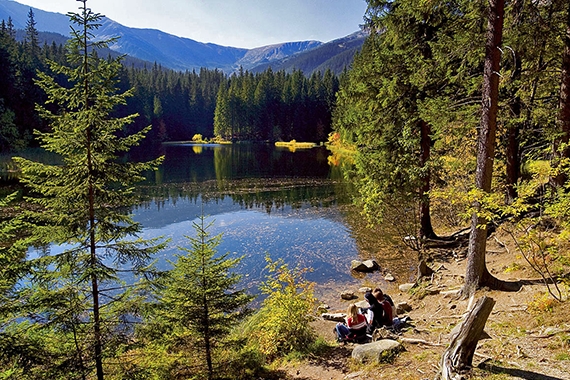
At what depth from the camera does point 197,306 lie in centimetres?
730

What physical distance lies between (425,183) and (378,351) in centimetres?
865

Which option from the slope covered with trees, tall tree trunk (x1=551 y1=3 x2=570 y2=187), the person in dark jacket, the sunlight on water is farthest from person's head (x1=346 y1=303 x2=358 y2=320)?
tall tree trunk (x1=551 y1=3 x2=570 y2=187)

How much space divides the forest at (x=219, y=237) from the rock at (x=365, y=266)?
2.17m

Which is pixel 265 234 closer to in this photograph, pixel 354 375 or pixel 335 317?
pixel 335 317

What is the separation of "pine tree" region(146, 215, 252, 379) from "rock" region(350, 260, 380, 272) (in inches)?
323

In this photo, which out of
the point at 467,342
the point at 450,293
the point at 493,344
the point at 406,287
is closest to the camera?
the point at 467,342

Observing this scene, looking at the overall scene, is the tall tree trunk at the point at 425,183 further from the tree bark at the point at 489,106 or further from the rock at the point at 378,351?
the rock at the point at 378,351

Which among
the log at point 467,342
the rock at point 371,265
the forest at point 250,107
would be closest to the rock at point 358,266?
the rock at point 371,265

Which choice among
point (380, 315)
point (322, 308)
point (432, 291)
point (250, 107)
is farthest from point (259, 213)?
point (250, 107)

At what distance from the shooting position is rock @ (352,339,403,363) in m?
6.79

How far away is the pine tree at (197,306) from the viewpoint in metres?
7.17

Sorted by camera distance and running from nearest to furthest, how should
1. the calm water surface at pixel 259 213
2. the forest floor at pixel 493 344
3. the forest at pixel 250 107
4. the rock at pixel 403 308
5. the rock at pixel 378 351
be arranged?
the forest floor at pixel 493 344, the rock at pixel 378 351, the rock at pixel 403 308, the calm water surface at pixel 259 213, the forest at pixel 250 107

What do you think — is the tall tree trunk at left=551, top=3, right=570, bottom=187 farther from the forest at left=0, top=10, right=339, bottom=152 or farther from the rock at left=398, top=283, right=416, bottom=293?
the forest at left=0, top=10, right=339, bottom=152

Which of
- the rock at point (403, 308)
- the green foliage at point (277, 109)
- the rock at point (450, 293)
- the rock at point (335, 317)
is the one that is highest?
the green foliage at point (277, 109)
